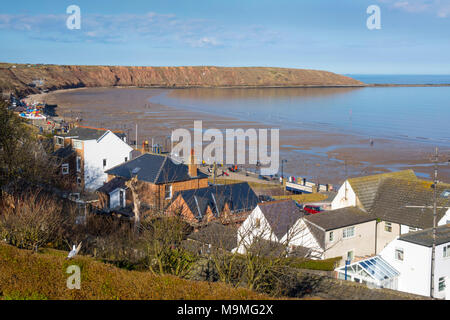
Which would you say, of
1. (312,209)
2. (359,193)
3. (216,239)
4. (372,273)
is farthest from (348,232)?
(216,239)

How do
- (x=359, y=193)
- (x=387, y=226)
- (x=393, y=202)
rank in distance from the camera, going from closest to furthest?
(x=387, y=226) < (x=393, y=202) < (x=359, y=193)

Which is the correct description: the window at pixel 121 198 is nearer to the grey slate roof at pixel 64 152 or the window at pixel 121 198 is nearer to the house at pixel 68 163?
the house at pixel 68 163

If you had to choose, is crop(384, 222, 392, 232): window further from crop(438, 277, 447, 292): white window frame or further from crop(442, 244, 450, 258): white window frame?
crop(442, 244, 450, 258): white window frame

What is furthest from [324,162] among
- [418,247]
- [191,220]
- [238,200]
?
[418,247]

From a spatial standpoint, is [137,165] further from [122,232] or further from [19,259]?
[19,259]

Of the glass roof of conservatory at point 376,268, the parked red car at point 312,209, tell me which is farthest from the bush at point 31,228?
the parked red car at point 312,209

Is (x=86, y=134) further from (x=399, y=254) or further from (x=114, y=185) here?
(x=399, y=254)
